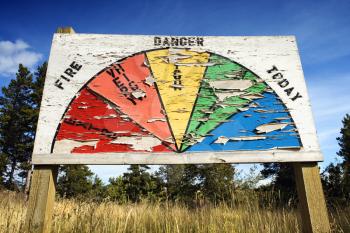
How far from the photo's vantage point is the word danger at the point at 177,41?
2.64 m

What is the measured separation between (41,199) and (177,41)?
185 centimetres

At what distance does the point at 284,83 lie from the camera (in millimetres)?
2486

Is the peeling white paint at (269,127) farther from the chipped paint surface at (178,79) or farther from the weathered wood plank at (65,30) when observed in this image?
the weathered wood plank at (65,30)

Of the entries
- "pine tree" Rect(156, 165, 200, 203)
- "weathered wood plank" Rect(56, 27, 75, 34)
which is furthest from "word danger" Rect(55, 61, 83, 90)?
"pine tree" Rect(156, 165, 200, 203)

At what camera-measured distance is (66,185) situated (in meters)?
26.0

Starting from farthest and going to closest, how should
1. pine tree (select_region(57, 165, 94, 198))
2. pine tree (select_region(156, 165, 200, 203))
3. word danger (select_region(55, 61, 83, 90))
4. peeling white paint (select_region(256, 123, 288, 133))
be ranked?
pine tree (select_region(57, 165, 94, 198))
pine tree (select_region(156, 165, 200, 203))
word danger (select_region(55, 61, 83, 90))
peeling white paint (select_region(256, 123, 288, 133))

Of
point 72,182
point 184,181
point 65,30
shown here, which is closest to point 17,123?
point 72,182

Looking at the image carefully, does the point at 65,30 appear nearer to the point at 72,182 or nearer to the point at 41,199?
the point at 41,199

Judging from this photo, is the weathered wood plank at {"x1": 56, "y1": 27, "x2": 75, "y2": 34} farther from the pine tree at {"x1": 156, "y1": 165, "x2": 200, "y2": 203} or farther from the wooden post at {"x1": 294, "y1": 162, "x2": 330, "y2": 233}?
the pine tree at {"x1": 156, "y1": 165, "x2": 200, "y2": 203}

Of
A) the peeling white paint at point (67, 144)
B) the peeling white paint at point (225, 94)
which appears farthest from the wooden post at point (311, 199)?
the peeling white paint at point (67, 144)

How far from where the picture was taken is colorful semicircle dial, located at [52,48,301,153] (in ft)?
7.36

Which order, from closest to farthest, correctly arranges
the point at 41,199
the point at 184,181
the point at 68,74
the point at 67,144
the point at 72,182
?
the point at 41,199 < the point at 67,144 < the point at 68,74 < the point at 184,181 < the point at 72,182

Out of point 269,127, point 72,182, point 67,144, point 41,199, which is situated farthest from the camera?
point 72,182

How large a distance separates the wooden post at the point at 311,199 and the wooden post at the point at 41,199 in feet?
6.66
